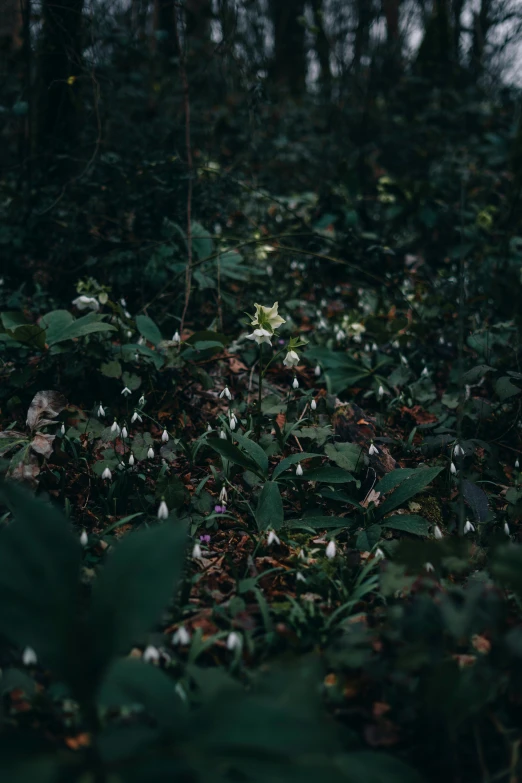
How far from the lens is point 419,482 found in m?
2.32

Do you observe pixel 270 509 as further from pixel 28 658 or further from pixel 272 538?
pixel 28 658

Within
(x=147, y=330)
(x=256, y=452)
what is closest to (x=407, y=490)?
(x=256, y=452)

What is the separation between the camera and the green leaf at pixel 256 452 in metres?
2.37

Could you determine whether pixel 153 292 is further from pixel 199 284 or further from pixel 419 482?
pixel 419 482

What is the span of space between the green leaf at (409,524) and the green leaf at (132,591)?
1209mm

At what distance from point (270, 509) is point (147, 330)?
4.24 feet

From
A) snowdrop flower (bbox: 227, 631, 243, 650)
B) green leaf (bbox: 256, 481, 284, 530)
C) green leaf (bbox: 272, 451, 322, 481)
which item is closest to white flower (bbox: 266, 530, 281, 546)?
green leaf (bbox: 256, 481, 284, 530)

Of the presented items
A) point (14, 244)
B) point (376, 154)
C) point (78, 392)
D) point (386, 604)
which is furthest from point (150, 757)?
point (376, 154)

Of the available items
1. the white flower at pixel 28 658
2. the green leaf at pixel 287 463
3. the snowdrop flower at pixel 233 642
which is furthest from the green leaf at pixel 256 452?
the white flower at pixel 28 658

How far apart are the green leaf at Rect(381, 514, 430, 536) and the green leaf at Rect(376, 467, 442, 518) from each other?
4 centimetres

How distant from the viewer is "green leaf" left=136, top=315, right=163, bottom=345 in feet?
9.89

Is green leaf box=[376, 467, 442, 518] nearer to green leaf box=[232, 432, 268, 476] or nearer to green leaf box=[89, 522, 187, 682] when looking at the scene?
green leaf box=[232, 432, 268, 476]

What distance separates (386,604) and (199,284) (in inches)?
95.9

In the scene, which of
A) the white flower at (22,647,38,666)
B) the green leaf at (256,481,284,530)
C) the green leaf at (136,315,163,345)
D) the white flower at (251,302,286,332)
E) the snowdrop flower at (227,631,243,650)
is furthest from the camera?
the green leaf at (136,315,163,345)
